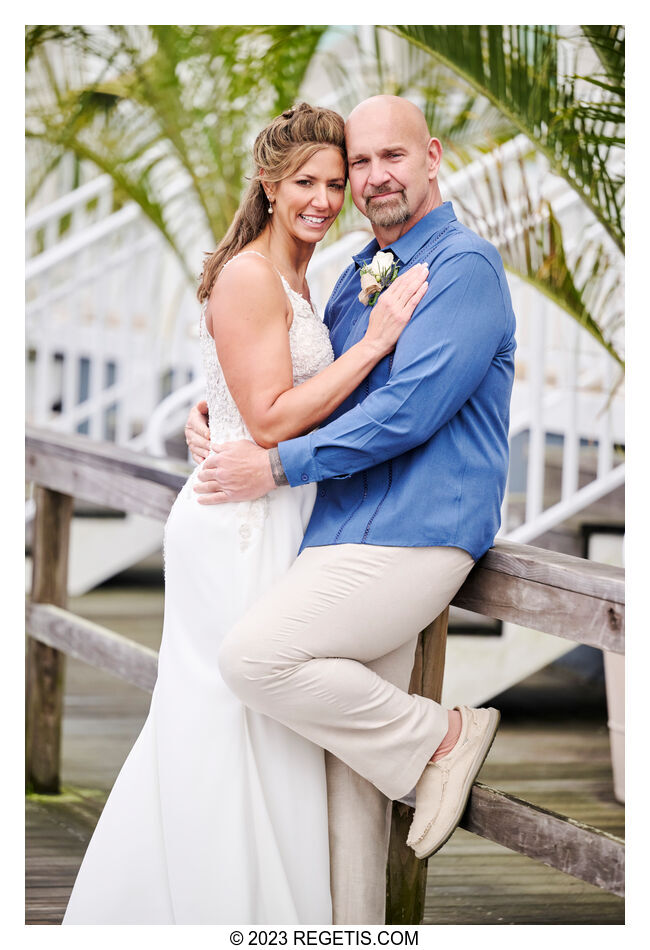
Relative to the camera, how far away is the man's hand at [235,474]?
2.33 metres

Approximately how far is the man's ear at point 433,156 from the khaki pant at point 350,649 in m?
0.77

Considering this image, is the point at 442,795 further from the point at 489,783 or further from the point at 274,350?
the point at 489,783

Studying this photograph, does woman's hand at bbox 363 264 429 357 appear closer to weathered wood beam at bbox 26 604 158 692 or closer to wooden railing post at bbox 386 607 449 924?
wooden railing post at bbox 386 607 449 924

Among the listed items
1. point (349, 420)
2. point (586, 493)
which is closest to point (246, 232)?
point (349, 420)

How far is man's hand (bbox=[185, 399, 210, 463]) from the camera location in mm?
2621

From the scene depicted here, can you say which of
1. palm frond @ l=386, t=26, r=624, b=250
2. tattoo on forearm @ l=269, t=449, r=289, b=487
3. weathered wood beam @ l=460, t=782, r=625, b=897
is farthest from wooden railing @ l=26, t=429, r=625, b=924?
palm frond @ l=386, t=26, r=624, b=250

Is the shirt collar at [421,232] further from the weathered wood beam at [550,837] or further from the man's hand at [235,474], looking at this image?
the weathered wood beam at [550,837]

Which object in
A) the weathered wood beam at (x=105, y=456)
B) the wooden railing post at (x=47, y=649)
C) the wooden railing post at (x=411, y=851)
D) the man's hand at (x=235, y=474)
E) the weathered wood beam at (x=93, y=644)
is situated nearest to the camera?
the man's hand at (x=235, y=474)

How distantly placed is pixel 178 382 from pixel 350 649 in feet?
12.5

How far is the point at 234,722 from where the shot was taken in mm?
2395

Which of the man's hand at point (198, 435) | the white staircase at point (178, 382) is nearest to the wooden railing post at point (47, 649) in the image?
the white staircase at point (178, 382)
